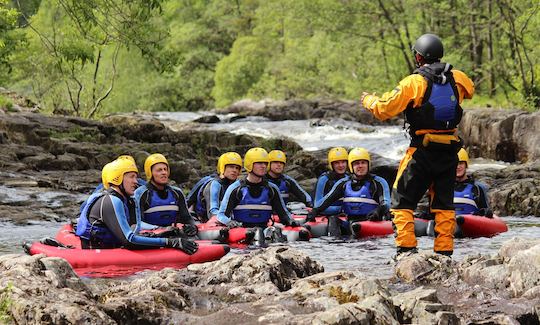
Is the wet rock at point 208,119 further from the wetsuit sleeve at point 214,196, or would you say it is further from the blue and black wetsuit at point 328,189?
the wetsuit sleeve at point 214,196

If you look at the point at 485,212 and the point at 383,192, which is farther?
the point at 383,192

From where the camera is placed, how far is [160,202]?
10.6 m

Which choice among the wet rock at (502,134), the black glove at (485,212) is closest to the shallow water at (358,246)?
the black glove at (485,212)

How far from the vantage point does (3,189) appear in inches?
630

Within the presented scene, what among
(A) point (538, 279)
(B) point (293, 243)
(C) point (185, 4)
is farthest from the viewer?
(C) point (185, 4)

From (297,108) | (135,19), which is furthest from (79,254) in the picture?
(297,108)

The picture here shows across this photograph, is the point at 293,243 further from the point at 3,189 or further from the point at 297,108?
the point at 297,108

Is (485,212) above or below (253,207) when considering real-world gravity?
below

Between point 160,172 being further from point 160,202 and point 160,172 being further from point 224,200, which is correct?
point 224,200

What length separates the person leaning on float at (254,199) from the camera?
37.3 ft

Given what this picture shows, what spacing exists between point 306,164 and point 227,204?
9.13 m

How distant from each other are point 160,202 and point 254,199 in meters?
1.49

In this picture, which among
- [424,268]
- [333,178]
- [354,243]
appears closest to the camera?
[424,268]

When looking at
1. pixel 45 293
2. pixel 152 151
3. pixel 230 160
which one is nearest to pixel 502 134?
pixel 152 151
